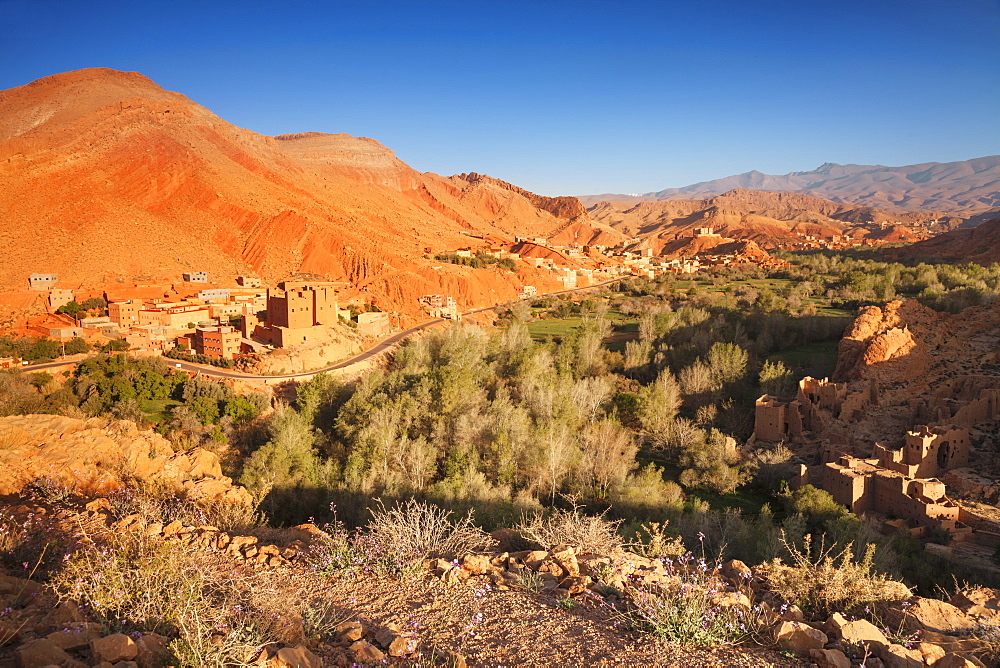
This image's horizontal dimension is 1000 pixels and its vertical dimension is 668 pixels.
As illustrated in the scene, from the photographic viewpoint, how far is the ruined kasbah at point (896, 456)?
1246cm

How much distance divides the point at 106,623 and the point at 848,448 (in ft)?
60.6

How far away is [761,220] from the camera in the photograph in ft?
391

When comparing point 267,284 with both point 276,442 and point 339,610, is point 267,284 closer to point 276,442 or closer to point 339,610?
point 276,442

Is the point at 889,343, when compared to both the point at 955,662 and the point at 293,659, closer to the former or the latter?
the point at 955,662

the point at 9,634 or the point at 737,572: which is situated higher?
the point at 9,634

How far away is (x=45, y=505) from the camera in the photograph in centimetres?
669

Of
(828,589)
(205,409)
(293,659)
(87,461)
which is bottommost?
(205,409)

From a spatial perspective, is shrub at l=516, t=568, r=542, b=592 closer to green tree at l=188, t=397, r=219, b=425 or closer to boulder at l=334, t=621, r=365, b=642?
boulder at l=334, t=621, r=365, b=642

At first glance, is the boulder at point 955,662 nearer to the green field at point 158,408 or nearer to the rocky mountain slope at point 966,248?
the green field at point 158,408

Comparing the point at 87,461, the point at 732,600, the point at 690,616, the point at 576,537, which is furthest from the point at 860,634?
the point at 87,461

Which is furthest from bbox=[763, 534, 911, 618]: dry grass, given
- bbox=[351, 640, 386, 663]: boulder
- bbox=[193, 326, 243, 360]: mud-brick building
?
bbox=[193, 326, 243, 360]: mud-brick building

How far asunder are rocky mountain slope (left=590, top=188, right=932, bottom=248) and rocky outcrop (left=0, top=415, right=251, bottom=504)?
98.3 m

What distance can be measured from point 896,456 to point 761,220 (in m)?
120

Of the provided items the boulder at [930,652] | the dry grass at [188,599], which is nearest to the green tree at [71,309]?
the dry grass at [188,599]
